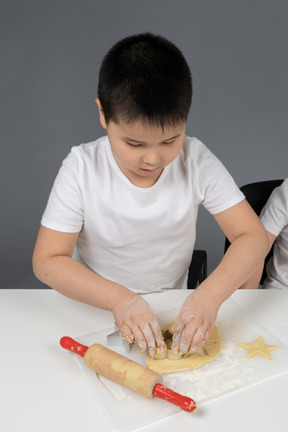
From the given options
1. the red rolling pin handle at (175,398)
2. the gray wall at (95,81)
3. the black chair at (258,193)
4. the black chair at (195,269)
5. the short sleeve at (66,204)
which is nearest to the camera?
the red rolling pin handle at (175,398)

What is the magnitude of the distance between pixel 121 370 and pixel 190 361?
14 cm

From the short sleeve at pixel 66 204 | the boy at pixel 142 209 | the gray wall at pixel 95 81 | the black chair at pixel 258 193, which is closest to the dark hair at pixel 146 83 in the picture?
the boy at pixel 142 209

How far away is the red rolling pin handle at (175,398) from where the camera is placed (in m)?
0.79

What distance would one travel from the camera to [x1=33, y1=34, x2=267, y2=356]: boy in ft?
3.13

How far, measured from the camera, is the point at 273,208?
1.43m

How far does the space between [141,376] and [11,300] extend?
1.42 feet

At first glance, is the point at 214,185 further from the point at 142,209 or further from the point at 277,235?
the point at 277,235

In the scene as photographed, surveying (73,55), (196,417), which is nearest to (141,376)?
(196,417)

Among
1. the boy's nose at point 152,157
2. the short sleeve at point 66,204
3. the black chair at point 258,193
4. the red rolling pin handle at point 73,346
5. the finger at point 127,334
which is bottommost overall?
the red rolling pin handle at point 73,346

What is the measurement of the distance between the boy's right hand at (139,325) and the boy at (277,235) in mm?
501

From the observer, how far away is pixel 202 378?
88 cm

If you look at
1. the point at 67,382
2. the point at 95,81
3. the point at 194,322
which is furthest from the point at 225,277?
the point at 95,81

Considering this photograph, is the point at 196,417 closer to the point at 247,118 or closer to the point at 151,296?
the point at 151,296

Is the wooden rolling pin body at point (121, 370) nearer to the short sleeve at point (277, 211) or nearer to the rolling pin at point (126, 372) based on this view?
the rolling pin at point (126, 372)
